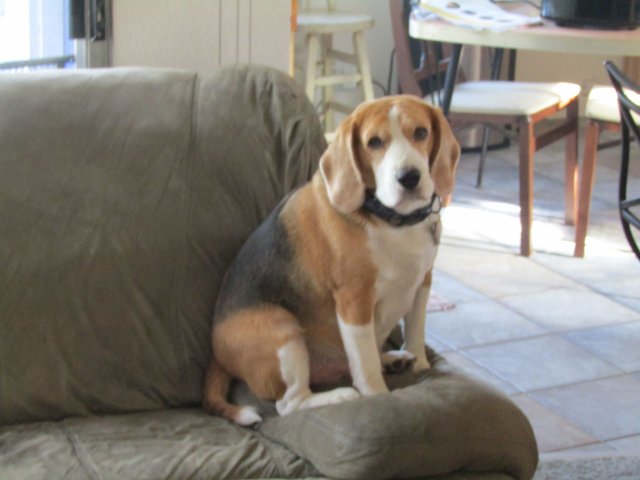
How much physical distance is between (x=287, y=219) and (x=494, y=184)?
3056 mm

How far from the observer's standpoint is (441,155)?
6.69 feet

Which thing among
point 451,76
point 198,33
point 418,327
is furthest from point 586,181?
point 418,327

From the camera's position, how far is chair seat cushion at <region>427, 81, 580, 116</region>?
400 cm

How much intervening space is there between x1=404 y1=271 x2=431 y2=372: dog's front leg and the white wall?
49.4 inches

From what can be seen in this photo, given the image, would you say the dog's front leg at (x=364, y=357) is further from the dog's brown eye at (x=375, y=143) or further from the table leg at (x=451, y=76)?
the table leg at (x=451, y=76)

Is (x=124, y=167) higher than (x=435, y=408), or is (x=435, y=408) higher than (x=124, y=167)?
(x=124, y=167)

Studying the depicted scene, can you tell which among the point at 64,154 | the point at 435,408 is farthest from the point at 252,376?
the point at 64,154

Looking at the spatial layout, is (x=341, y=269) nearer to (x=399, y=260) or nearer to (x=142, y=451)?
(x=399, y=260)

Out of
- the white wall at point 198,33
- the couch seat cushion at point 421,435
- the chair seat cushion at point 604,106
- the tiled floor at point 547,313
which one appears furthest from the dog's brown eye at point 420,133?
the chair seat cushion at point 604,106

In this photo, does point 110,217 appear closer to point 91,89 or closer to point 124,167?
point 124,167

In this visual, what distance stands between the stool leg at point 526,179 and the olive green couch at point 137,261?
73.3 inches

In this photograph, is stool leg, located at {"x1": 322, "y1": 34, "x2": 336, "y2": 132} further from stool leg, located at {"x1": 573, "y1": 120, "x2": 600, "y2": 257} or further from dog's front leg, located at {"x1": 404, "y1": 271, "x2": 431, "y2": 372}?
dog's front leg, located at {"x1": 404, "y1": 271, "x2": 431, "y2": 372}

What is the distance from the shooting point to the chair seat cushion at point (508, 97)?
13.1ft

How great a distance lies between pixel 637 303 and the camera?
3.77m
